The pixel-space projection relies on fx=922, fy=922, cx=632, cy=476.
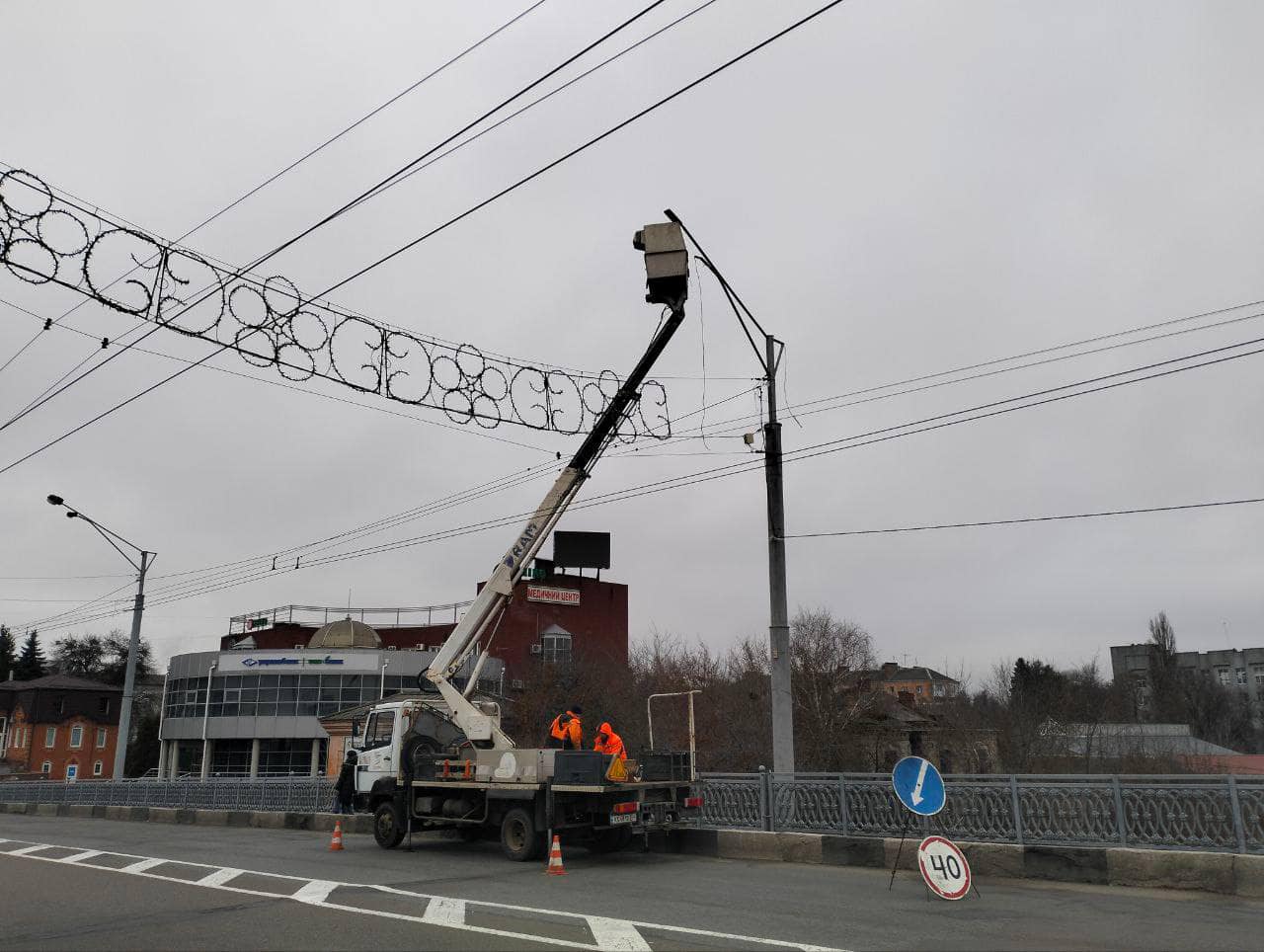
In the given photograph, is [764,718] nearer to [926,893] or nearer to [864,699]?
[864,699]

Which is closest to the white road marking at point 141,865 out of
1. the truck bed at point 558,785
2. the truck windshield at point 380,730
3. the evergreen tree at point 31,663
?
the truck bed at point 558,785

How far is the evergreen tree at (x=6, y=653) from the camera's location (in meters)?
111

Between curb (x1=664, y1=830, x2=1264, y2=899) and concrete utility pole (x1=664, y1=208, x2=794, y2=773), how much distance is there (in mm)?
1229

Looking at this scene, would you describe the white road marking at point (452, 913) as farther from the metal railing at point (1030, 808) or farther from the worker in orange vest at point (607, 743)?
the metal railing at point (1030, 808)

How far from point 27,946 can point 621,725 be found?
40.2m

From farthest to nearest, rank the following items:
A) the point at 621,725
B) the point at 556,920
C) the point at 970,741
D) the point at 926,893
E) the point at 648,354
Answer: the point at 621,725
the point at 970,741
the point at 648,354
the point at 926,893
the point at 556,920

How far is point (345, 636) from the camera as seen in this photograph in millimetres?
55844

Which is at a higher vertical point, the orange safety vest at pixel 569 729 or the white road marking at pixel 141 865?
the orange safety vest at pixel 569 729

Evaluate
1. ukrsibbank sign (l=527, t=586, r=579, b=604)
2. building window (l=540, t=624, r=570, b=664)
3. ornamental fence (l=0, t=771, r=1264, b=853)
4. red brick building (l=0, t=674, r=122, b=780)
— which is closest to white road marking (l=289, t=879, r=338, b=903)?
ornamental fence (l=0, t=771, r=1264, b=853)

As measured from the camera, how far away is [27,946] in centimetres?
741

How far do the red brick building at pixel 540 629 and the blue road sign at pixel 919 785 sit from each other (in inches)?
1865

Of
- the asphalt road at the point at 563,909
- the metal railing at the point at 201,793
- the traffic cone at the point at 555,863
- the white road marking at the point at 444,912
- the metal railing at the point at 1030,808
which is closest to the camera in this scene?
the asphalt road at the point at 563,909

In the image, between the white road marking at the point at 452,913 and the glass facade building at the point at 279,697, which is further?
the glass facade building at the point at 279,697

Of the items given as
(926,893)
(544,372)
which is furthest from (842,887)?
(544,372)
